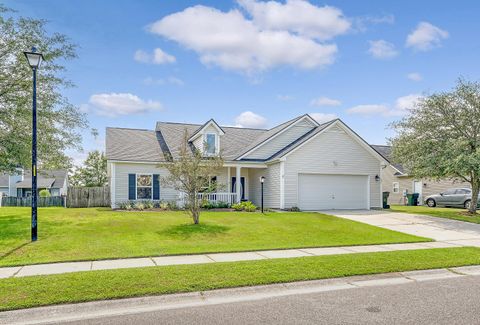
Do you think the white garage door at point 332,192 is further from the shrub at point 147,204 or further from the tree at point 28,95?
the tree at point 28,95

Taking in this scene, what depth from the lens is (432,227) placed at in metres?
15.1

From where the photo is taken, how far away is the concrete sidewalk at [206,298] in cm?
503

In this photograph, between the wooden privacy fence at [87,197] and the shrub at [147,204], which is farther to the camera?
the wooden privacy fence at [87,197]

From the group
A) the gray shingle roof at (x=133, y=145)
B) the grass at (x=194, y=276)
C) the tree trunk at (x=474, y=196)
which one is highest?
the gray shingle roof at (x=133, y=145)

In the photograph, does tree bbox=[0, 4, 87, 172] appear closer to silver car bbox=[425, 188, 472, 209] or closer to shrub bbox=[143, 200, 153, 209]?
shrub bbox=[143, 200, 153, 209]

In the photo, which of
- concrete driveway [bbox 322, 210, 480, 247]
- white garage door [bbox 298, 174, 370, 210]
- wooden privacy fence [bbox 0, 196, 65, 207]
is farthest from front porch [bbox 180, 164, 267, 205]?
wooden privacy fence [bbox 0, 196, 65, 207]

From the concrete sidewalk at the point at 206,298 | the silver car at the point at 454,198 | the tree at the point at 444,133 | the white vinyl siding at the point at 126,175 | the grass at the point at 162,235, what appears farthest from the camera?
the silver car at the point at 454,198

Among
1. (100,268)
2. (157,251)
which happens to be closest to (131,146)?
(157,251)

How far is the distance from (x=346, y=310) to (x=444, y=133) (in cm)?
1676

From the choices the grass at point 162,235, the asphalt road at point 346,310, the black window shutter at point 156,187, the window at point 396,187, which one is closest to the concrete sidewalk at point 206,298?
the asphalt road at point 346,310

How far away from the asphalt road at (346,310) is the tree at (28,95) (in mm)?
12236

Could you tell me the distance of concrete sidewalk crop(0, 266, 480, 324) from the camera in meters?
5.03

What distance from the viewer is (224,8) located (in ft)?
43.1

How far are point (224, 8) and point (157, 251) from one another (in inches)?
360
